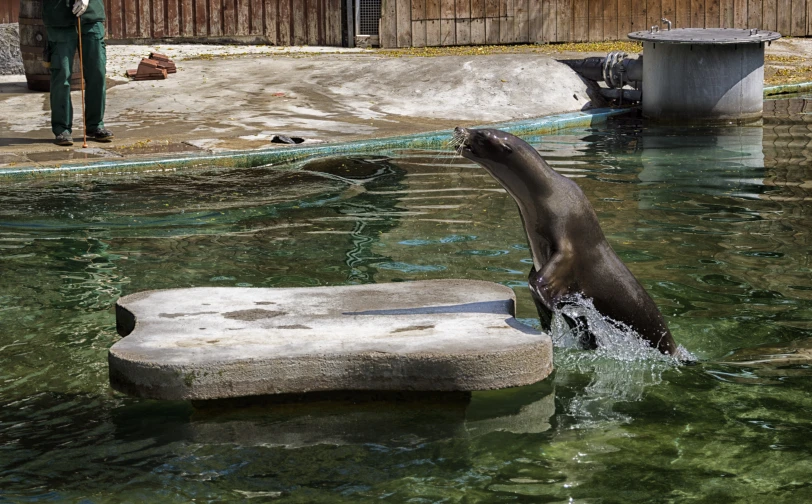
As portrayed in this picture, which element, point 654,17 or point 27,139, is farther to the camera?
point 654,17

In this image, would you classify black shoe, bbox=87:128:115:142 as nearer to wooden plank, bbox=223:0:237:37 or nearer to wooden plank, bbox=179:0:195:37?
wooden plank, bbox=179:0:195:37

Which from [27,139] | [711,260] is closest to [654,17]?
[27,139]

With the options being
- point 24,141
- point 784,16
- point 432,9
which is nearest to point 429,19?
point 432,9

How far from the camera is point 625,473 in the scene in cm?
387

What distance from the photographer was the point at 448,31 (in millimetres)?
17469

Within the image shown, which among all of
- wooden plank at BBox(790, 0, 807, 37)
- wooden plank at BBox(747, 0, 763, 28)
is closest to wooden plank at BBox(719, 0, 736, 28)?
wooden plank at BBox(747, 0, 763, 28)

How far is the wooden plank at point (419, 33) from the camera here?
57.1ft

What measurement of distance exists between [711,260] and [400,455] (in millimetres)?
3391

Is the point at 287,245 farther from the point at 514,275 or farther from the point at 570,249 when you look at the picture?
the point at 570,249

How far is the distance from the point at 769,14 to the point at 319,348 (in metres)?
15.8

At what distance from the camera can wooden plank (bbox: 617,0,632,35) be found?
17734mm

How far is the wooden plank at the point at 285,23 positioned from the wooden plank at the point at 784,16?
302 inches

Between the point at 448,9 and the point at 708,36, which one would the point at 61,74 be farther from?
the point at 448,9

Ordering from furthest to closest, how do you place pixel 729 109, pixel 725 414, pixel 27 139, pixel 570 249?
pixel 729 109 < pixel 27 139 < pixel 570 249 < pixel 725 414
